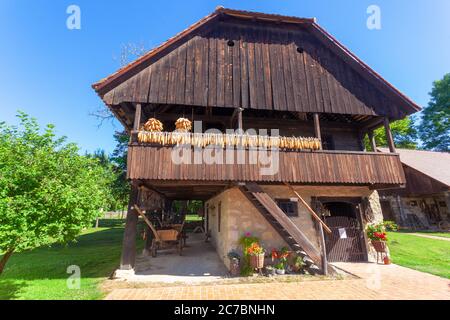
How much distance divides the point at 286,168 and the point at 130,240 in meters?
6.70

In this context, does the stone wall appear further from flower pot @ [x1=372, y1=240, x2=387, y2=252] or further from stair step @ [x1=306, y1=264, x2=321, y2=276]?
stair step @ [x1=306, y1=264, x2=321, y2=276]

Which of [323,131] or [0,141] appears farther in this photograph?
[323,131]

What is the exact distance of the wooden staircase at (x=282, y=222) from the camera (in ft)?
28.1

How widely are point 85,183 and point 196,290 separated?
535 centimetres

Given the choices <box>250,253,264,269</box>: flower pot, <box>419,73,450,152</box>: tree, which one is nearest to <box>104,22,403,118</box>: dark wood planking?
<box>250,253,264,269</box>: flower pot

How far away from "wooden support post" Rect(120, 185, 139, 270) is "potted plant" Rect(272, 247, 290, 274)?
17.7 ft

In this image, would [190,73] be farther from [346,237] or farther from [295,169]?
[346,237]

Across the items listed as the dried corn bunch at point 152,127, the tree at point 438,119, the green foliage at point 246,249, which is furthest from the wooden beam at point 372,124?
the tree at point 438,119

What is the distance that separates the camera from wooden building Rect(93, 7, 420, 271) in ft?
28.9

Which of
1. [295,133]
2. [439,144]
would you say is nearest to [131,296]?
[295,133]

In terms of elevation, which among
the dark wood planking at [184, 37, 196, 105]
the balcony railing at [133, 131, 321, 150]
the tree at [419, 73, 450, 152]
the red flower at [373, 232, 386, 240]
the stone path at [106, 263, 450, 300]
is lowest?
the stone path at [106, 263, 450, 300]

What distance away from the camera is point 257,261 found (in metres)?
8.50
